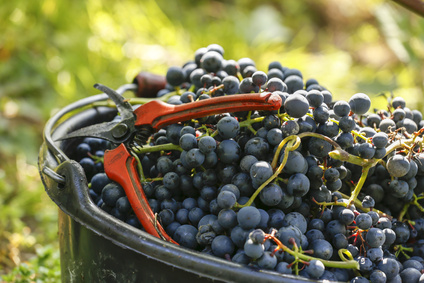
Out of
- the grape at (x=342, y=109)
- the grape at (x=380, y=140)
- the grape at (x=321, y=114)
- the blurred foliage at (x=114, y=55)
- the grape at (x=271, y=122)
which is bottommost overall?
the blurred foliage at (x=114, y=55)

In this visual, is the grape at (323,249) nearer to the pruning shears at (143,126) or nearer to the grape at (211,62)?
the pruning shears at (143,126)

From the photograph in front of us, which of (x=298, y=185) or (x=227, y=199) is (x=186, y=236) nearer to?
(x=227, y=199)

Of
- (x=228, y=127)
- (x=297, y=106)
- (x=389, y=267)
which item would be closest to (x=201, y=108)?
(x=228, y=127)

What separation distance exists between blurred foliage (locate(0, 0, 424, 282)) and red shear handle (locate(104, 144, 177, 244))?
0.71 meters

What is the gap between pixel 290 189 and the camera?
0.74m

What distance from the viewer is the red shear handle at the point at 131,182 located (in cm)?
76

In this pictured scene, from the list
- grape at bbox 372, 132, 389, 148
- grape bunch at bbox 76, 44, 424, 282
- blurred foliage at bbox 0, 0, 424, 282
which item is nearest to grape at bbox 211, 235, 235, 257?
grape bunch at bbox 76, 44, 424, 282

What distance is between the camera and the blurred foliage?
2.24 m

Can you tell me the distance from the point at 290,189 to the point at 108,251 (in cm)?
31

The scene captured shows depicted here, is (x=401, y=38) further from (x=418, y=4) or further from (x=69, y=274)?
(x=69, y=274)

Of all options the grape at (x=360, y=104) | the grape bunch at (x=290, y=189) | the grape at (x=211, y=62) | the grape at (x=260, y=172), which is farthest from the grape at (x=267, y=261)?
the grape at (x=211, y=62)

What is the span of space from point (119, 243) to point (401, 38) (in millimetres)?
2289

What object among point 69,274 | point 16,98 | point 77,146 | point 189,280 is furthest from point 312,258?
point 16,98

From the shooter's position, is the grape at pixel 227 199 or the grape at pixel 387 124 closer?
the grape at pixel 227 199
